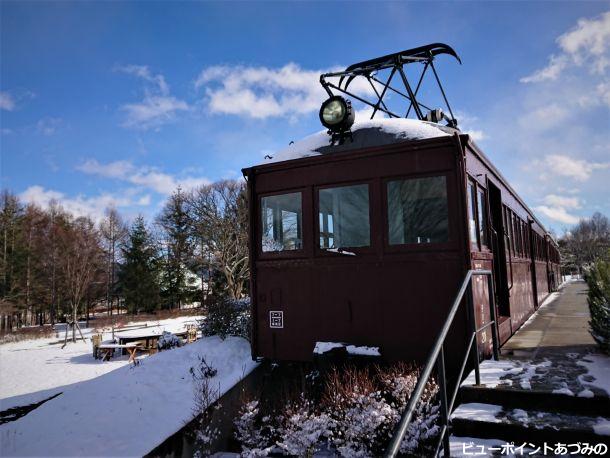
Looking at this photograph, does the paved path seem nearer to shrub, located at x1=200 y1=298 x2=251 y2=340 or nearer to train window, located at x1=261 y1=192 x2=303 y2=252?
train window, located at x1=261 y1=192 x2=303 y2=252

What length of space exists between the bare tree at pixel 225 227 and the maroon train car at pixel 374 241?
23818 mm

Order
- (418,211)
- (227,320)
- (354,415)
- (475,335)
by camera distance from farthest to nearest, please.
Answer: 1. (227,320)
2. (418,211)
3. (354,415)
4. (475,335)

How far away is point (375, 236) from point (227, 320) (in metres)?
6.05

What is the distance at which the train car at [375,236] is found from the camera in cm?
519

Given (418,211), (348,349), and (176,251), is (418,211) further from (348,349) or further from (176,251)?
(176,251)

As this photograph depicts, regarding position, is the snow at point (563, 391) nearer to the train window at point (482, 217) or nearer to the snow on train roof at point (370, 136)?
the train window at point (482, 217)

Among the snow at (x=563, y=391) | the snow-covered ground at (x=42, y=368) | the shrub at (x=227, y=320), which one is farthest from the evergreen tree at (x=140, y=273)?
the snow at (x=563, y=391)

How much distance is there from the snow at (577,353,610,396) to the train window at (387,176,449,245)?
6.31 feet

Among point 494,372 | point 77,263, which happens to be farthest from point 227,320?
point 77,263

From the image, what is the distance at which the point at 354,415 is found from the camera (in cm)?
484

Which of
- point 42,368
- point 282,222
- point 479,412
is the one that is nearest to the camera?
point 479,412

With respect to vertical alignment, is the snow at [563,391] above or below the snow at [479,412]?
above

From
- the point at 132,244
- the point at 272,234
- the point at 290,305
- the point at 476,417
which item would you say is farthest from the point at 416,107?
the point at 132,244

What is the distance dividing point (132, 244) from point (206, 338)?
2820cm
